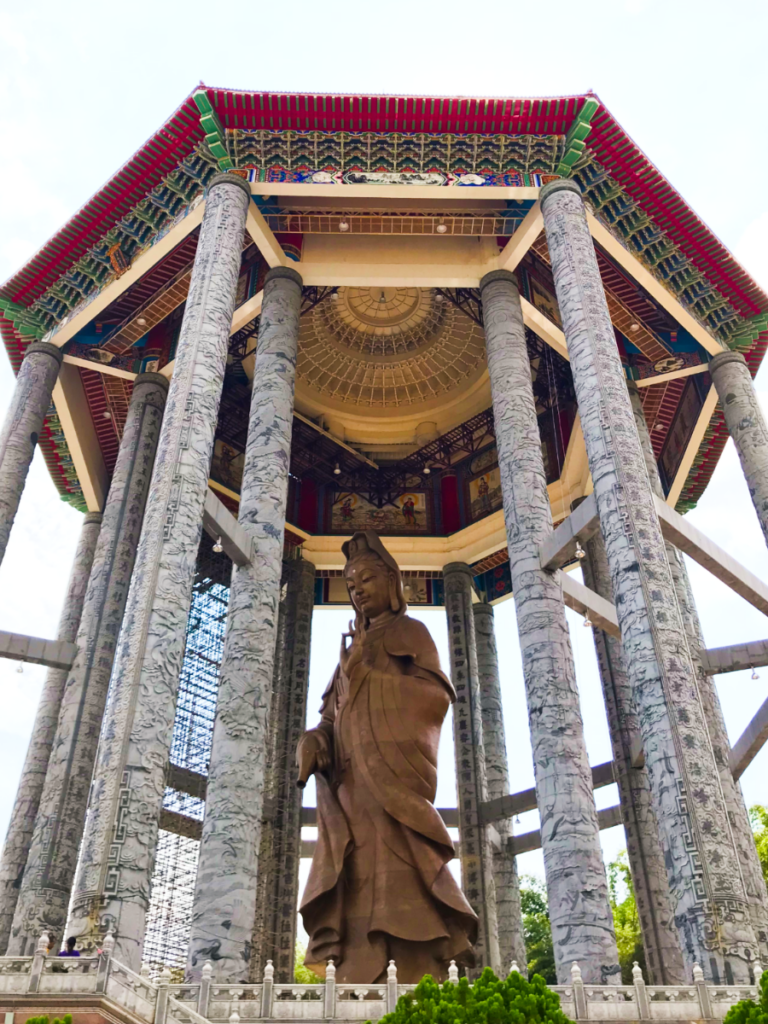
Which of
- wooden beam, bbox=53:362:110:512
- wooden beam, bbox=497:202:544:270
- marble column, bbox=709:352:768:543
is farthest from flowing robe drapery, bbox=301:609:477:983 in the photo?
wooden beam, bbox=53:362:110:512

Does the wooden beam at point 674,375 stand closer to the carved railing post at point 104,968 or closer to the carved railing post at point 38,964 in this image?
the carved railing post at point 104,968

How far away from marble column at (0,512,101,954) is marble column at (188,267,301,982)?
16.8 feet

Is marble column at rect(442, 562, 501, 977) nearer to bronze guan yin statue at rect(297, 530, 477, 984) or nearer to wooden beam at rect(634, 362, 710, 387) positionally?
wooden beam at rect(634, 362, 710, 387)

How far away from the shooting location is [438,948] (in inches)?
305

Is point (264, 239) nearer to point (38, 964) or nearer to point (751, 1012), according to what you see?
point (38, 964)

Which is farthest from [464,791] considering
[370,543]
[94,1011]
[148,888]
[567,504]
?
[94,1011]

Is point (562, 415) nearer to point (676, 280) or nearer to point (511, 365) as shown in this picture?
point (676, 280)

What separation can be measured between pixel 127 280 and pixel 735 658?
1030 cm

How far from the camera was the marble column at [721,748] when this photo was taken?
1216 centimetres

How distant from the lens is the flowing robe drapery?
307 inches

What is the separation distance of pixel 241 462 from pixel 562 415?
6.65 metres

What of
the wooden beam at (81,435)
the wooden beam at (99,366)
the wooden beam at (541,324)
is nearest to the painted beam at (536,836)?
the wooden beam at (541,324)

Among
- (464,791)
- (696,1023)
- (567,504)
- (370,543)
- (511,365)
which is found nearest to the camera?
(696,1023)

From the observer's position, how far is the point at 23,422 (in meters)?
13.7
